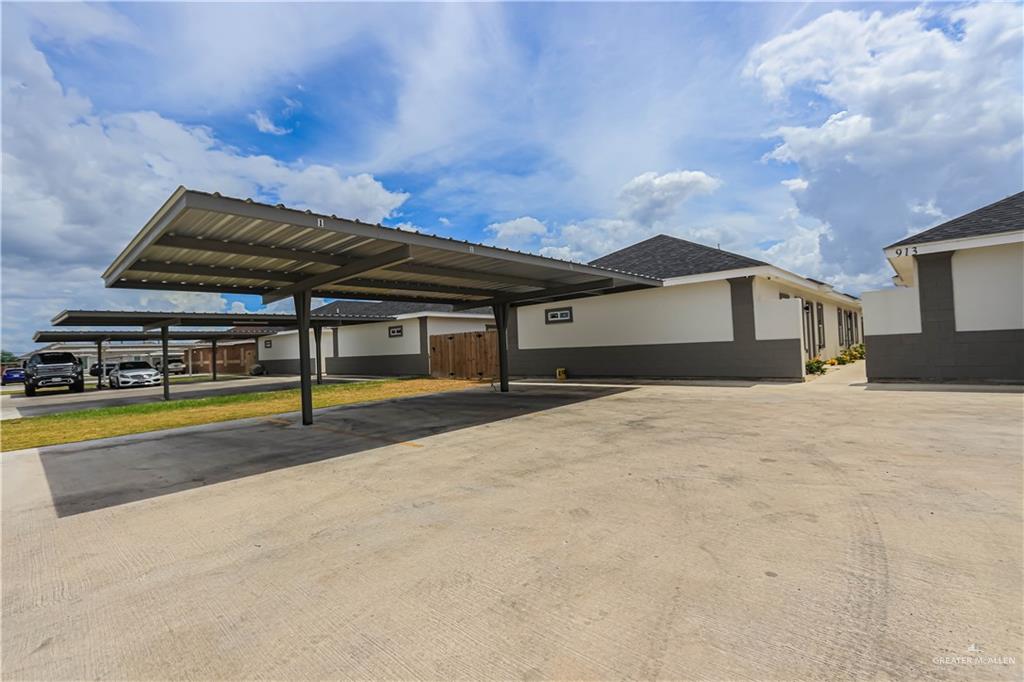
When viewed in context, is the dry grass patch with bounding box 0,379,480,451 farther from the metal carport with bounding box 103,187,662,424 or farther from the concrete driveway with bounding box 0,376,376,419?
the metal carport with bounding box 103,187,662,424

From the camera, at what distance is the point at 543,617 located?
8.46ft

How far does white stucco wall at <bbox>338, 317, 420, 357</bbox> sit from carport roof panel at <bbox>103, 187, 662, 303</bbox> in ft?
41.0

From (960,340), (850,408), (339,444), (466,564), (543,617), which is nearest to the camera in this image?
(543,617)

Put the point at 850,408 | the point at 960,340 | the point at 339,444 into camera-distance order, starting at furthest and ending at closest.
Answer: the point at 960,340 → the point at 850,408 → the point at 339,444

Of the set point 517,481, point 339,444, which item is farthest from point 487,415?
point 517,481

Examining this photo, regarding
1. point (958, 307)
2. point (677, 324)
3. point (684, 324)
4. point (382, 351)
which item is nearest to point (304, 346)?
point (677, 324)

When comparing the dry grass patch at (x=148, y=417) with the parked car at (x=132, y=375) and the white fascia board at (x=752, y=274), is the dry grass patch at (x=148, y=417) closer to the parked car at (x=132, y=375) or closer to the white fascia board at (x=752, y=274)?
the white fascia board at (x=752, y=274)

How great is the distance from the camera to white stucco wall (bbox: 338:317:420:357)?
2523cm

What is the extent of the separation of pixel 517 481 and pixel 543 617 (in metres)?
2.60

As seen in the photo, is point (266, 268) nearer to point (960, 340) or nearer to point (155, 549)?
point (155, 549)

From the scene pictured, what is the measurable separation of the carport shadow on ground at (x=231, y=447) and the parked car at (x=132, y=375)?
22.0 metres

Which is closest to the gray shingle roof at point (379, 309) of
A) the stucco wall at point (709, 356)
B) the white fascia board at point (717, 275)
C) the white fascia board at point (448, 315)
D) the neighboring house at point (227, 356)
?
the white fascia board at point (448, 315)

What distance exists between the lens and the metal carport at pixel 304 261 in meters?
6.09

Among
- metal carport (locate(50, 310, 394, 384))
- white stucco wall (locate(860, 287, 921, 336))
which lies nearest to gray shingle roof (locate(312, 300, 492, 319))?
metal carport (locate(50, 310, 394, 384))
